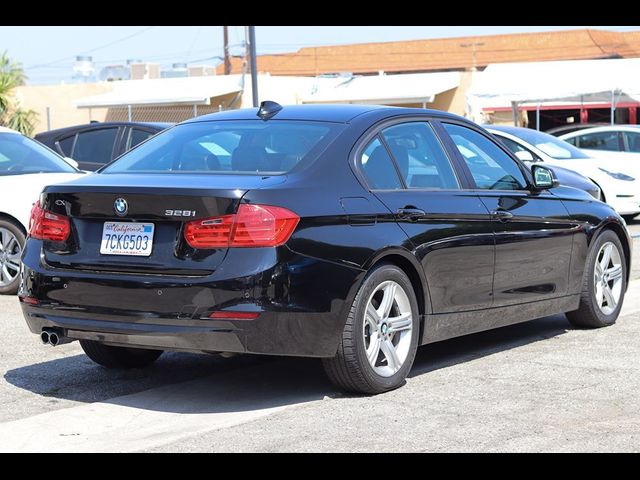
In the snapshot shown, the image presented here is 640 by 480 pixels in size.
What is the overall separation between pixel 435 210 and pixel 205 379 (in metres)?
1.66

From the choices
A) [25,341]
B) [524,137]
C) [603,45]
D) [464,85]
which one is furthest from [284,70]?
[25,341]

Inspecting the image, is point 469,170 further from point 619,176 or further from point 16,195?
point 619,176

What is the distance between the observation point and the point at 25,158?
11148mm

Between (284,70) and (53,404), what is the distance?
59.3m

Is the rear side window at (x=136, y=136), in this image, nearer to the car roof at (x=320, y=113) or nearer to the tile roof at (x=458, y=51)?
the car roof at (x=320, y=113)

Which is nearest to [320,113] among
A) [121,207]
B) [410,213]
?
[410,213]

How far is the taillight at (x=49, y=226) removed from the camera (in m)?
6.07

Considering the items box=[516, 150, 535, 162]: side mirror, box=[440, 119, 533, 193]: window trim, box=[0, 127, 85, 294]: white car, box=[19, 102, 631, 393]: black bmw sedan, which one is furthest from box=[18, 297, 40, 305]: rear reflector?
box=[516, 150, 535, 162]: side mirror

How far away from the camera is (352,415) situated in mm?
5711

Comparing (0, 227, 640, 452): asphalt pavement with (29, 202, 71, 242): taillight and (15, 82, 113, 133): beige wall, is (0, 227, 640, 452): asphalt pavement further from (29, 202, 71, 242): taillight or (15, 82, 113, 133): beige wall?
(15, 82, 113, 133): beige wall

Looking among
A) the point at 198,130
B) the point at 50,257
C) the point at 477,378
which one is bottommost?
the point at 477,378

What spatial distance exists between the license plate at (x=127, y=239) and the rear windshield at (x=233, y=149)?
61 centimetres
